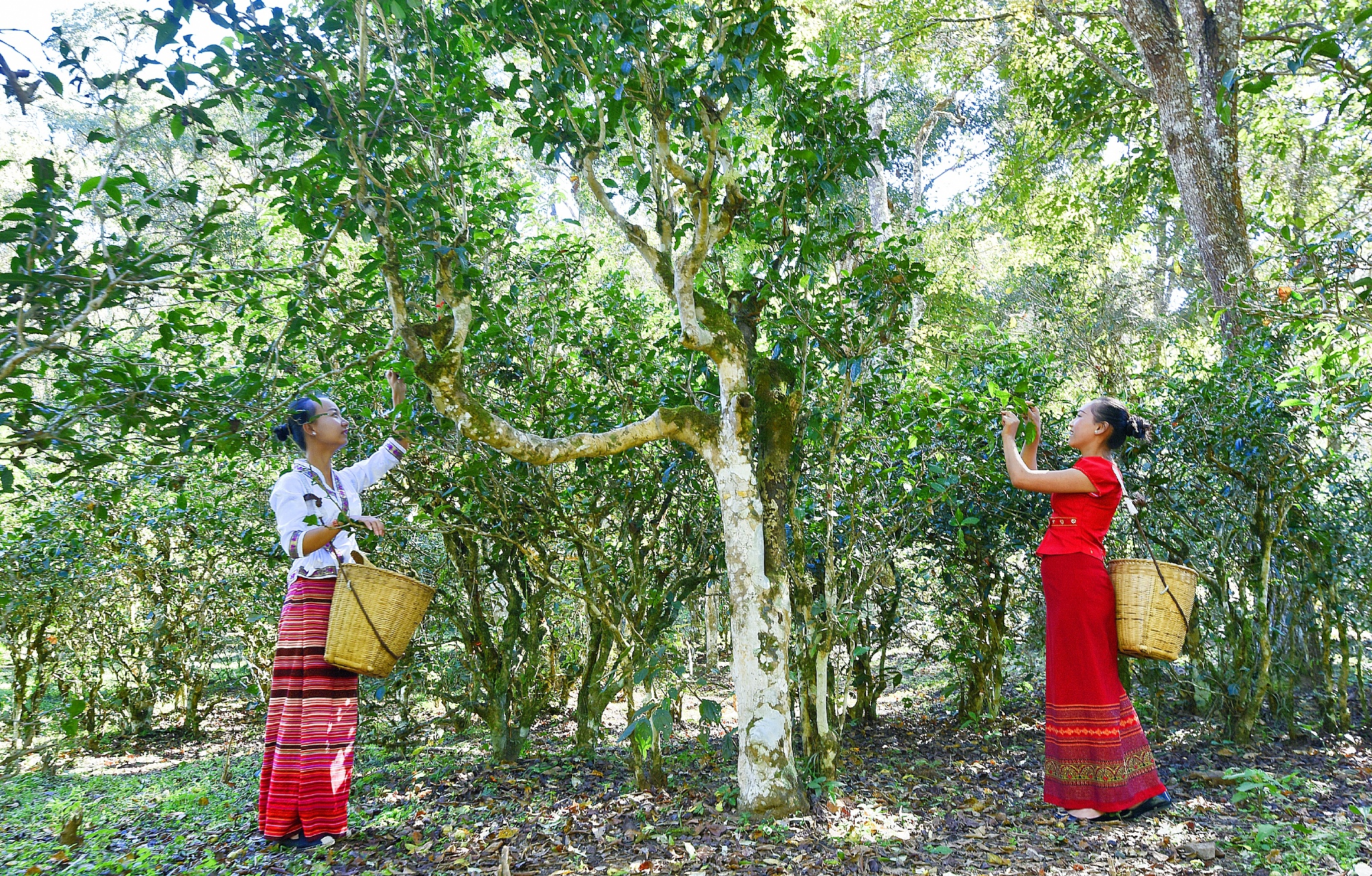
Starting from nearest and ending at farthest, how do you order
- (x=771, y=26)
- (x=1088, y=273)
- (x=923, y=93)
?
(x=771, y=26), (x=1088, y=273), (x=923, y=93)

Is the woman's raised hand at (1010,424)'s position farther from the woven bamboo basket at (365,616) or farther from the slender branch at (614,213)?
the woven bamboo basket at (365,616)

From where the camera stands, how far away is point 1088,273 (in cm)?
1345


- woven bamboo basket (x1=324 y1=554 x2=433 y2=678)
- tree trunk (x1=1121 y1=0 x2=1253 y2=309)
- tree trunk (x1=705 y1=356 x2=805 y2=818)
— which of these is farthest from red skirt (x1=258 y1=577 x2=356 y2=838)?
tree trunk (x1=1121 y1=0 x2=1253 y2=309)

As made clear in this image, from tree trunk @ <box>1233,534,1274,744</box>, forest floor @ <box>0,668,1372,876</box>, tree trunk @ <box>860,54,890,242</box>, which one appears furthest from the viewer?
tree trunk @ <box>860,54,890,242</box>

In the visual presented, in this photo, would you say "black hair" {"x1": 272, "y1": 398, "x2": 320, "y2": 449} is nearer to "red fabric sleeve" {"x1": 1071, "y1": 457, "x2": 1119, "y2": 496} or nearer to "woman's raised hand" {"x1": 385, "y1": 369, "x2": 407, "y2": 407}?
"woman's raised hand" {"x1": 385, "y1": 369, "x2": 407, "y2": 407}

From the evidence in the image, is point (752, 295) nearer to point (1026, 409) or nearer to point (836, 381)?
point (836, 381)

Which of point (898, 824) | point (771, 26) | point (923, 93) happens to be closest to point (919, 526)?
point (898, 824)

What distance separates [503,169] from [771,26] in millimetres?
1999

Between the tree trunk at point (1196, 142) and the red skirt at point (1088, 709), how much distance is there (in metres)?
4.07

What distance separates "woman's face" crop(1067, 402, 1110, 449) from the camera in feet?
12.8

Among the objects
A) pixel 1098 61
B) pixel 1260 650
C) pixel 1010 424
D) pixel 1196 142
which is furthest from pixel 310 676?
pixel 1098 61

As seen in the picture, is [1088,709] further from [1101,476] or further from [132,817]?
[132,817]

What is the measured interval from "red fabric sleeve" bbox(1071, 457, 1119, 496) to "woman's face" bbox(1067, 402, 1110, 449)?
0.14 meters

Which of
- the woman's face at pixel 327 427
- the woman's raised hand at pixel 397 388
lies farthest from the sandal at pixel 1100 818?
the woman's face at pixel 327 427
